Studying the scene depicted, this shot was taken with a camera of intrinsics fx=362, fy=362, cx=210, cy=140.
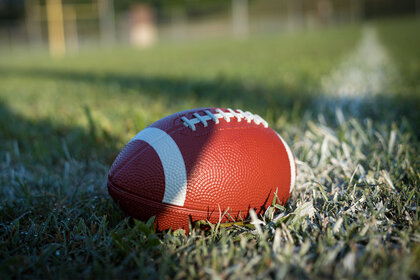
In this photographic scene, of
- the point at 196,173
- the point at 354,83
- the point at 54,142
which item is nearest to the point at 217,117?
the point at 196,173

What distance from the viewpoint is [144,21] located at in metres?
27.2

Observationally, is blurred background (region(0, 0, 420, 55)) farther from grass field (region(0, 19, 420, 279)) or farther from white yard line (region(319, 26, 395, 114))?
grass field (region(0, 19, 420, 279))

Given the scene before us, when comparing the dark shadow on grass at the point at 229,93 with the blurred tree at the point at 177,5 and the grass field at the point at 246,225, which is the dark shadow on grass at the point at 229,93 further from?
the blurred tree at the point at 177,5

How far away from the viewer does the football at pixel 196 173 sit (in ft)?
4.06

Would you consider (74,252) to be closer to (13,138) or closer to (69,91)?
(13,138)

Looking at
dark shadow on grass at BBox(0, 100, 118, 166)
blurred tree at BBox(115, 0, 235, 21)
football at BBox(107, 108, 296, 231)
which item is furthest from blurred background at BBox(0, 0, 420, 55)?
football at BBox(107, 108, 296, 231)

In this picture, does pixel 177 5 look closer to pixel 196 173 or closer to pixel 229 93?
pixel 229 93

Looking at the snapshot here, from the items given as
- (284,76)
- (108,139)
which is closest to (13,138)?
(108,139)

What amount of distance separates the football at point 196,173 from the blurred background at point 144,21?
73.7 feet

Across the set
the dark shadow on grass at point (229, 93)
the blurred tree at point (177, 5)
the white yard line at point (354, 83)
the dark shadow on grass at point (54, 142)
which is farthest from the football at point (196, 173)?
the blurred tree at point (177, 5)

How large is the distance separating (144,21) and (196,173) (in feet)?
91.5

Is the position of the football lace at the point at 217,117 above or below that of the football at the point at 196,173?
above

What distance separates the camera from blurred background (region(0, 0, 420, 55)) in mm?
24141

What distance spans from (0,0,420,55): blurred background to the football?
885 inches
